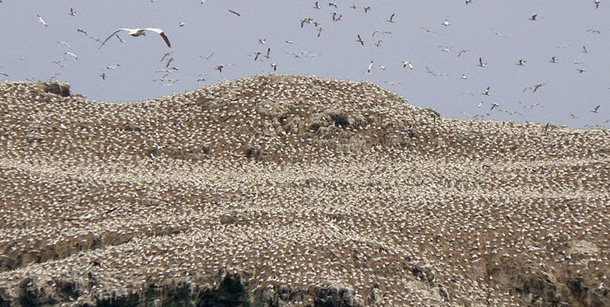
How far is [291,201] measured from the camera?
54.1m

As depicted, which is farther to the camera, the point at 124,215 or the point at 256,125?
the point at 256,125

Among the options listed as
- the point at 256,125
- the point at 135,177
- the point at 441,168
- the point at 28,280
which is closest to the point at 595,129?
the point at 441,168

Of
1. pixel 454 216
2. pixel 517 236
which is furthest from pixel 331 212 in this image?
pixel 517 236

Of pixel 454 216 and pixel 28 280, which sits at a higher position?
pixel 454 216

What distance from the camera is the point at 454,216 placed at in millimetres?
51844

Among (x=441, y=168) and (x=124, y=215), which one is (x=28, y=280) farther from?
(x=441, y=168)

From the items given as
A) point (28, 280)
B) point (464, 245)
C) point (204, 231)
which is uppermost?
point (464, 245)

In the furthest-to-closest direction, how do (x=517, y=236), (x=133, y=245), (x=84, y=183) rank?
1. (x=84, y=183)
2. (x=517, y=236)
3. (x=133, y=245)

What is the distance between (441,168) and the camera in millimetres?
63188

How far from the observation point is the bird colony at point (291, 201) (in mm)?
42906

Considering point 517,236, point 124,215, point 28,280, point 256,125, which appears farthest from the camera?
Result: point 256,125

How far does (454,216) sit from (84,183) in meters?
23.5

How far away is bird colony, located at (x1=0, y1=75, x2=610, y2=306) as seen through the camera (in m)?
42.9

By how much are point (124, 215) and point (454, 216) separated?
19435 mm
